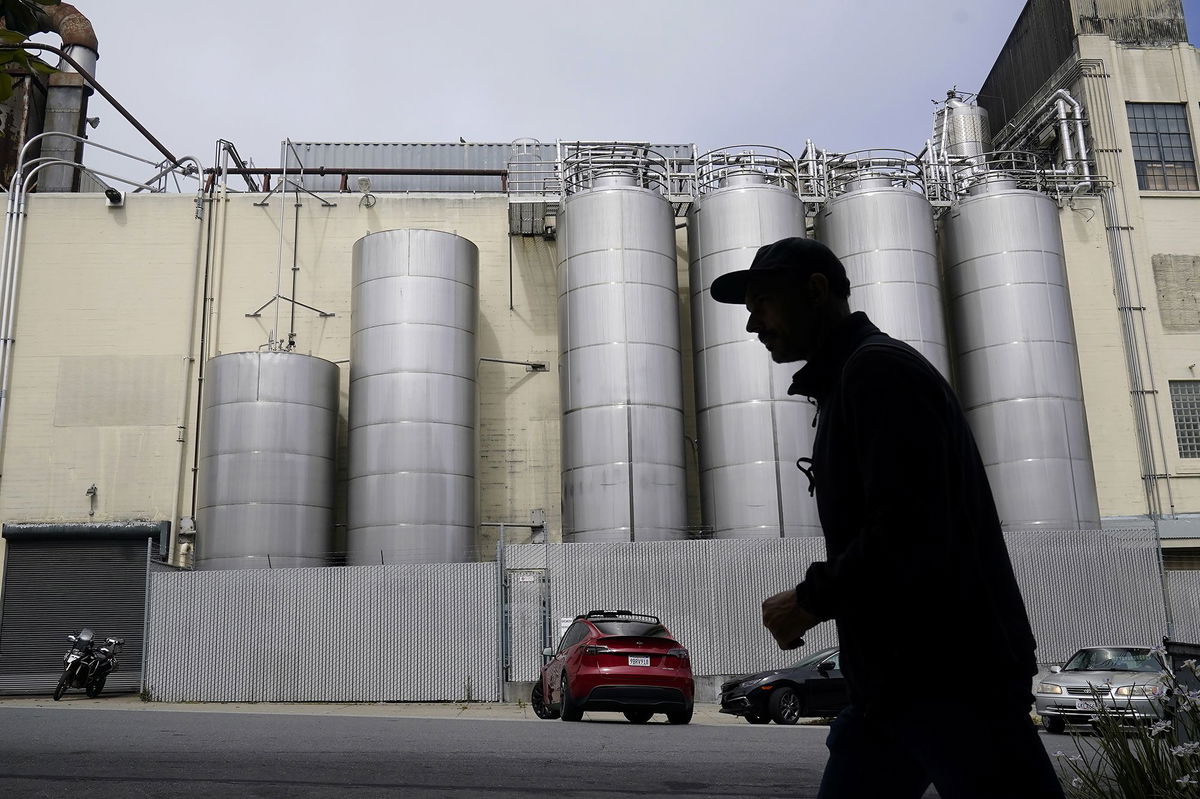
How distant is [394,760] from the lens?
8.34 metres

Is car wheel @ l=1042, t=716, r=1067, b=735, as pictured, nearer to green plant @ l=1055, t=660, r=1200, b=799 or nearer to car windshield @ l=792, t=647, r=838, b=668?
car windshield @ l=792, t=647, r=838, b=668

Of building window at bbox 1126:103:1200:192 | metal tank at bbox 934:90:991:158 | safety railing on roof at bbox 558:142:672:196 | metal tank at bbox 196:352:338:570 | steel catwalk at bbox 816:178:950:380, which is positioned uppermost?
metal tank at bbox 934:90:991:158

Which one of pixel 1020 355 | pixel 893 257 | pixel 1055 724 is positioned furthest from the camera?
pixel 893 257

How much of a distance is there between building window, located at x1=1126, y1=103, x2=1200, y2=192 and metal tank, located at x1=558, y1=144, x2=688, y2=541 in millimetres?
14534

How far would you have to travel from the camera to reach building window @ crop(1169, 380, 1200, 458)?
95.7 ft

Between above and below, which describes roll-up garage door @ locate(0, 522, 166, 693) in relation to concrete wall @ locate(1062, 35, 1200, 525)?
below

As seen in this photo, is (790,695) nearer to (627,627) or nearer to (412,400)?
(627,627)

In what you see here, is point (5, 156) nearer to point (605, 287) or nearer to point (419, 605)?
point (605, 287)

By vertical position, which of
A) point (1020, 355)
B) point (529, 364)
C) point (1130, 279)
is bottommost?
point (1020, 355)

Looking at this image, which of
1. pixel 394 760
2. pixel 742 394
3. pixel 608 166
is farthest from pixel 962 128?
pixel 394 760

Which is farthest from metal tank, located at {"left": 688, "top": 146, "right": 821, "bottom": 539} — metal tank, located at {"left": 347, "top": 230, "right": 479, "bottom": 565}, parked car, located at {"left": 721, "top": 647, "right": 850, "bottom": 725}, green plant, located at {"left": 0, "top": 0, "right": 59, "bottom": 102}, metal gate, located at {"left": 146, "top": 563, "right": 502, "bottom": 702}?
green plant, located at {"left": 0, "top": 0, "right": 59, "bottom": 102}

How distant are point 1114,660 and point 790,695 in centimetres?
483

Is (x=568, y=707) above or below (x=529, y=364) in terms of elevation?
below

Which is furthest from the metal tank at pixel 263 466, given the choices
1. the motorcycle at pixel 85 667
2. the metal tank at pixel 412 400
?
the motorcycle at pixel 85 667
